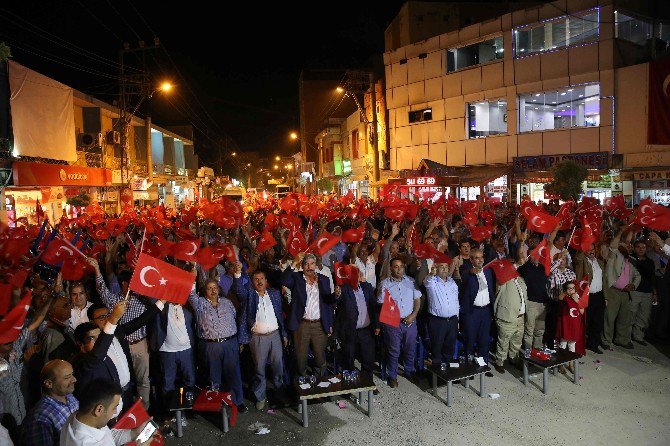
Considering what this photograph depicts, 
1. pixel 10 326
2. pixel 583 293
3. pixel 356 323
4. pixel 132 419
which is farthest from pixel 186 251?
pixel 583 293

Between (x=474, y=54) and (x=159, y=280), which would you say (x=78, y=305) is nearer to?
(x=159, y=280)

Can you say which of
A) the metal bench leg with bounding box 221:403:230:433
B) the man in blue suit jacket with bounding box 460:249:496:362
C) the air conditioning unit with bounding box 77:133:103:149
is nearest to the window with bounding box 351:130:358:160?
the air conditioning unit with bounding box 77:133:103:149

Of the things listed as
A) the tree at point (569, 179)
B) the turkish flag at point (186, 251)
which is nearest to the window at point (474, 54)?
the tree at point (569, 179)

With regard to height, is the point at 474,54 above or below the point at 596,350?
above

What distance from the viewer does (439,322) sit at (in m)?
7.16

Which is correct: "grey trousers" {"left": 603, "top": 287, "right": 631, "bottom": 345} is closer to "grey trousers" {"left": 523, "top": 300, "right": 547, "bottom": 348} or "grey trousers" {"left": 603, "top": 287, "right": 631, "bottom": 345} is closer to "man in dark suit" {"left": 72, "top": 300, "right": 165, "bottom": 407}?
"grey trousers" {"left": 523, "top": 300, "right": 547, "bottom": 348}

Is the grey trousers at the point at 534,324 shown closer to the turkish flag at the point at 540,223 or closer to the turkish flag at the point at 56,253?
the turkish flag at the point at 540,223

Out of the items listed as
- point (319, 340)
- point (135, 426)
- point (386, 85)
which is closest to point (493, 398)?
point (319, 340)

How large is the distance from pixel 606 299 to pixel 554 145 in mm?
17179

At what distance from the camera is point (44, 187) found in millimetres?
18844

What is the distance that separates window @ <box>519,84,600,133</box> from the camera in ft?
73.6

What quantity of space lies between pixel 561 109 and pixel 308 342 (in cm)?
2150

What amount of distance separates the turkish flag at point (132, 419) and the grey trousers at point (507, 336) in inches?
215

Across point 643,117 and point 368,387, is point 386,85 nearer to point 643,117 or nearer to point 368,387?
point 643,117
